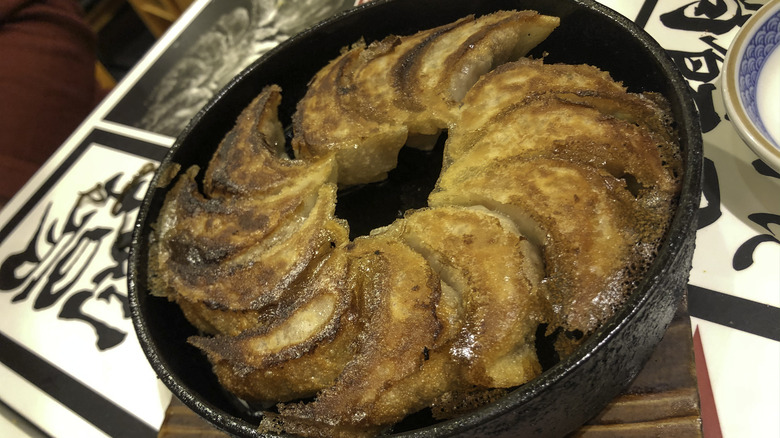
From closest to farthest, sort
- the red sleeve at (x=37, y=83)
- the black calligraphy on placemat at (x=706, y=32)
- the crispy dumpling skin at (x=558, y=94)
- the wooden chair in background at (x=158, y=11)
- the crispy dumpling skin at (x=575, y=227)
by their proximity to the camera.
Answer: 1. the crispy dumpling skin at (x=575, y=227)
2. the crispy dumpling skin at (x=558, y=94)
3. the black calligraphy on placemat at (x=706, y=32)
4. the red sleeve at (x=37, y=83)
5. the wooden chair in background at (x=158, y=11)

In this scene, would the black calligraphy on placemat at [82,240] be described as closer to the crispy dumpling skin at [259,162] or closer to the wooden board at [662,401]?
the crispy dumpling skin at [259,162]

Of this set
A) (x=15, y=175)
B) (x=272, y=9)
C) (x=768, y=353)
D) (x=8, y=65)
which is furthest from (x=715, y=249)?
(x=8, y=65)

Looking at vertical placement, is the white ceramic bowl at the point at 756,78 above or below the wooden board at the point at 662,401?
above

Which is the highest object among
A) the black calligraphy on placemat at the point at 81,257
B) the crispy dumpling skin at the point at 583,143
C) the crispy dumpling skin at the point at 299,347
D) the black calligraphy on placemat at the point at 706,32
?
the crispy dumpling skin at the point at 583,143

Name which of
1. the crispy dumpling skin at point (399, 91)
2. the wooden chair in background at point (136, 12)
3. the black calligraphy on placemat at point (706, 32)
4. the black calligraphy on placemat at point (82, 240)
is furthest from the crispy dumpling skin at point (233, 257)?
the wooden chair in background at point (136, 12)

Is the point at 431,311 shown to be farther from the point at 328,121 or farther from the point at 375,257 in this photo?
the point at 328,121

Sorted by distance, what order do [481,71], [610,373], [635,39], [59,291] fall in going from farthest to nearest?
1. [59,291]
2. [481,71]
3. [635,39]
4. [610,373]
